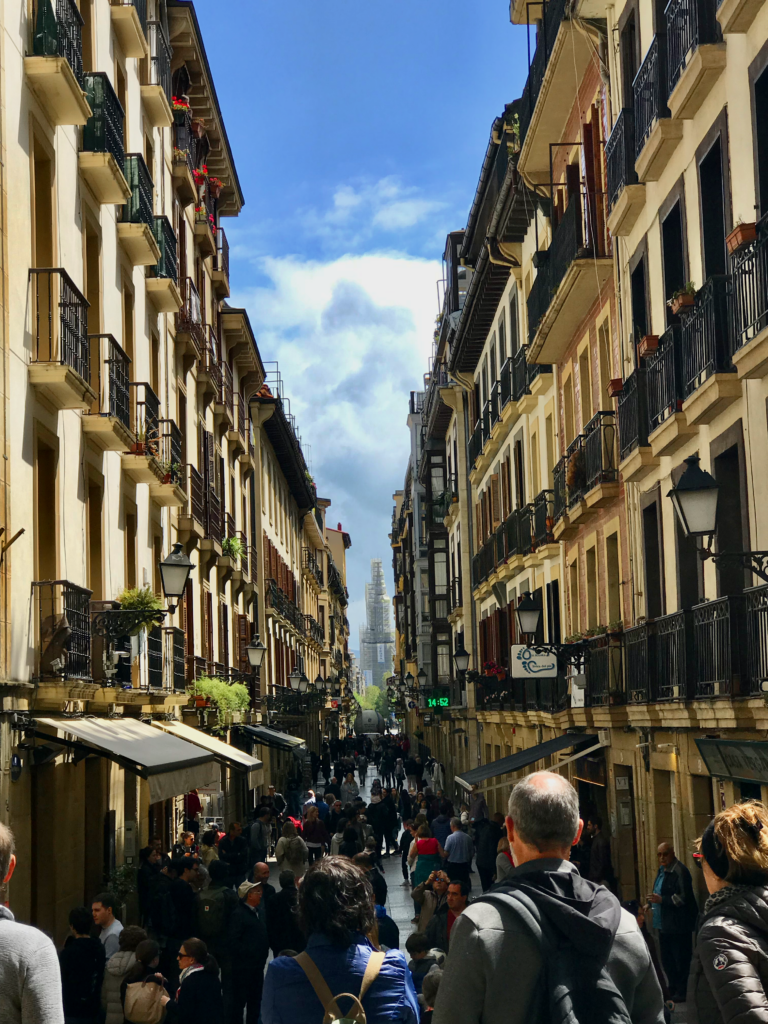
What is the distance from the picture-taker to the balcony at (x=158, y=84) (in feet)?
82.4

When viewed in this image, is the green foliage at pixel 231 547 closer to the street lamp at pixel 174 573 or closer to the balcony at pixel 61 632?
the street lamp at pixel 174 573

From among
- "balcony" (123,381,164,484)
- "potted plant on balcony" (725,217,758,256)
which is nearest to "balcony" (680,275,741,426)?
"potted plant on balcony" (725,217,758,256)

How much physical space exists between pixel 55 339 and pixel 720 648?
7702 mm

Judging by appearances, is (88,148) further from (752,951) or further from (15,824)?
(752,951)

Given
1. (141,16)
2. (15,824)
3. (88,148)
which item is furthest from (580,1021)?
(141,16)

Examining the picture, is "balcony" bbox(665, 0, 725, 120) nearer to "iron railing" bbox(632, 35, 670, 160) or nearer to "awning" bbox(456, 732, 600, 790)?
"iron railing" bbox(632, 35, 670, 160)

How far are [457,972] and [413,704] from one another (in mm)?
72675

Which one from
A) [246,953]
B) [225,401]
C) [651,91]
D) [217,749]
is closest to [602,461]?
[651,91]

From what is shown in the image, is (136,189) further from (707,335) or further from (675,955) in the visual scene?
(675,955)

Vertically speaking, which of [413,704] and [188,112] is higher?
[188,112]

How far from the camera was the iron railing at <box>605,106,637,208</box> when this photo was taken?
1836 centimetres

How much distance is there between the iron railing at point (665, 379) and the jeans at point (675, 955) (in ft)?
18.1

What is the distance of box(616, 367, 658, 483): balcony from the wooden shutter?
17021 mm

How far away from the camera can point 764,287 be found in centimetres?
1229
